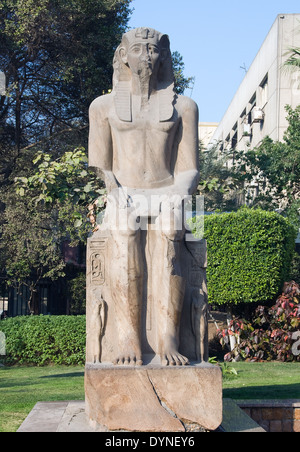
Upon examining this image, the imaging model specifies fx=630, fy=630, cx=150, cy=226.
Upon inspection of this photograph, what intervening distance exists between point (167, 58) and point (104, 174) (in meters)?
1.25

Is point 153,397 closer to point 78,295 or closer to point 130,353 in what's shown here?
point 130,353

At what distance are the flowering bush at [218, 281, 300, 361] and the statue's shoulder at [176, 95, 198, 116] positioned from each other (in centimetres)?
665

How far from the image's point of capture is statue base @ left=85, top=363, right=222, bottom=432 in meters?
4.91

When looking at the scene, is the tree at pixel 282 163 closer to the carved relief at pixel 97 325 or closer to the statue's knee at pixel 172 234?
the statue's knee at pixel 172 234

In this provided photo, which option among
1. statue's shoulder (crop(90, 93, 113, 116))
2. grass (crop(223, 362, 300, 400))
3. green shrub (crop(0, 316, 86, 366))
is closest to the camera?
statue's shoulder (crop(90, 93, 113, 116))

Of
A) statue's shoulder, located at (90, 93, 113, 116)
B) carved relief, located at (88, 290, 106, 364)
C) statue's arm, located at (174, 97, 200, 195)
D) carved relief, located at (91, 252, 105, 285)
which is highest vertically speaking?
statue's shoulder, located at (90, 93, 113, 116)

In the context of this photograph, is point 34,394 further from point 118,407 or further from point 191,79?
point 191,79

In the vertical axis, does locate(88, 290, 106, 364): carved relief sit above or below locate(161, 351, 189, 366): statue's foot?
above

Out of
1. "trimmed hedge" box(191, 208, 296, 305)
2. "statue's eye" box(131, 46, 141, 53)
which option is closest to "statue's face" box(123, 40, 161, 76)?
"statue's eye" box(131, 46, 141, 53)

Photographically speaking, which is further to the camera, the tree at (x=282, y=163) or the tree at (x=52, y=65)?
the tree at (x=282, y=163)

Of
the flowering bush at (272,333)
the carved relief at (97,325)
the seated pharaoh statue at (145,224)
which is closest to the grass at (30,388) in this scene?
the carved relief at (97,325)

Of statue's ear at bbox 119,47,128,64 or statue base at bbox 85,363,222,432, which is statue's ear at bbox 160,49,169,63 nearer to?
statue's ear at bbox 119,47,128,64

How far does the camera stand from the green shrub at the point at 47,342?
12.1 metres

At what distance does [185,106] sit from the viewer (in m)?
5.83
